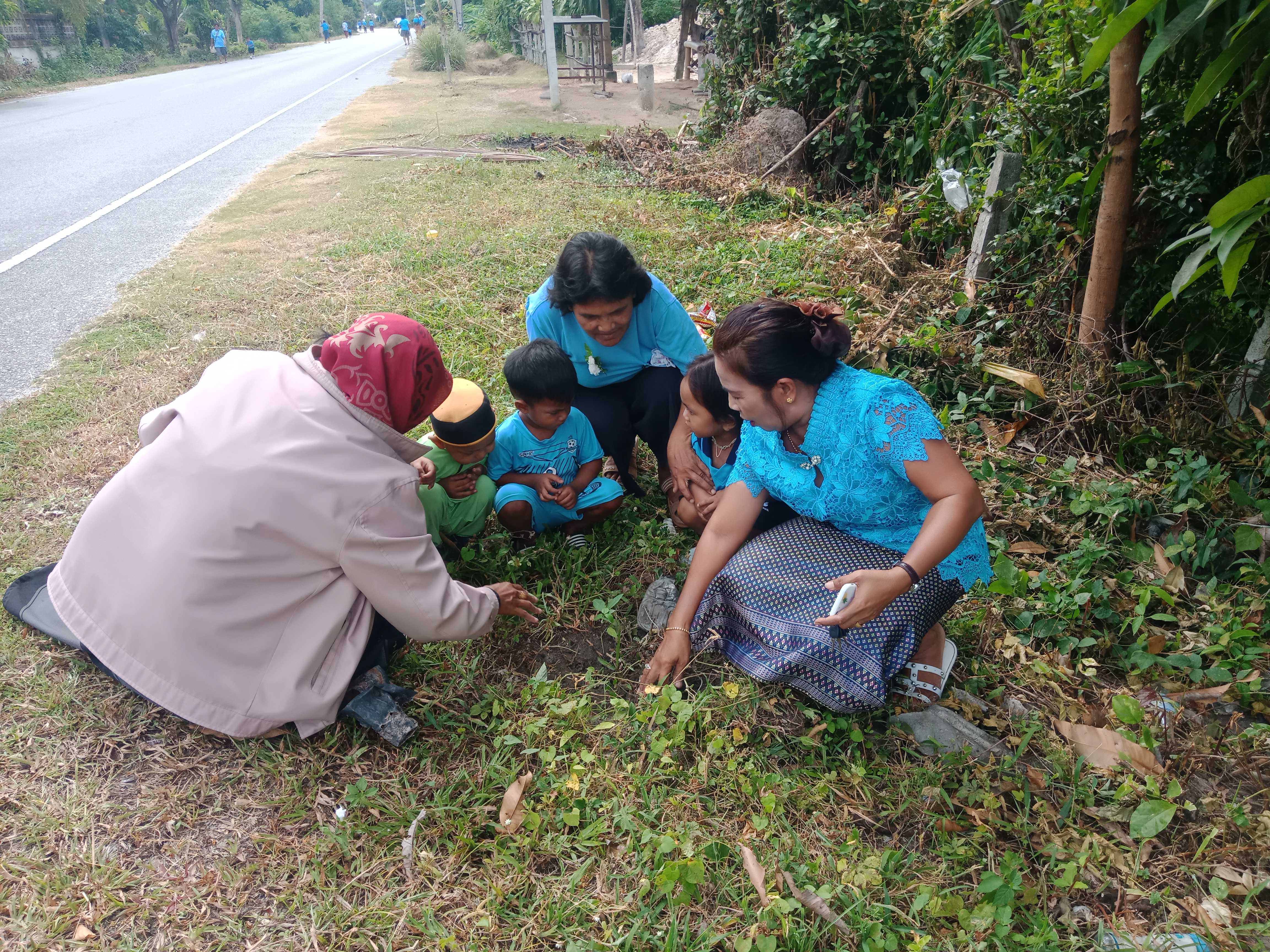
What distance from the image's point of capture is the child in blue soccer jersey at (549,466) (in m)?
2.84

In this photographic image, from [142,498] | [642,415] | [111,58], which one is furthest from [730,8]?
[111,58]

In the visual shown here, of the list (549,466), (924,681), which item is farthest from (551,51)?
(924,681)

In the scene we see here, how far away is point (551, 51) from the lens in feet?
44.9

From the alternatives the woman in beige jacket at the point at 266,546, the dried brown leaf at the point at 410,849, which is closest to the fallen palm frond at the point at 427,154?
the woman in beige jacket at the point at 266,546

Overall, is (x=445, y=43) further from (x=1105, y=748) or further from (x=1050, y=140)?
(x=1105, y=748)

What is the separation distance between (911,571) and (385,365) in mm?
1494

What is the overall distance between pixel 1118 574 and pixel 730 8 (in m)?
7.83

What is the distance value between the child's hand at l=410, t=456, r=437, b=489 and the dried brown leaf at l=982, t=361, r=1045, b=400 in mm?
2475

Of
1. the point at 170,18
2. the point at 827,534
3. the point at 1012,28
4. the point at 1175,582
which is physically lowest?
the point at 1175,582

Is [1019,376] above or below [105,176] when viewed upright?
below

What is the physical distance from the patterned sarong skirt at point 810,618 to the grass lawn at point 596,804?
0.40 feet

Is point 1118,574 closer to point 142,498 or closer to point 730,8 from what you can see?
point 142,498

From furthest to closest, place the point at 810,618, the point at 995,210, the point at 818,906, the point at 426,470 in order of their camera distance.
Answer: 1. the point at 995,210
2. the point at 426,470
3. the point at 810,618
4. the point at 818,906

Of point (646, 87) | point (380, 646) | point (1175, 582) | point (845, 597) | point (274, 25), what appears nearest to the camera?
point (845, 597)
